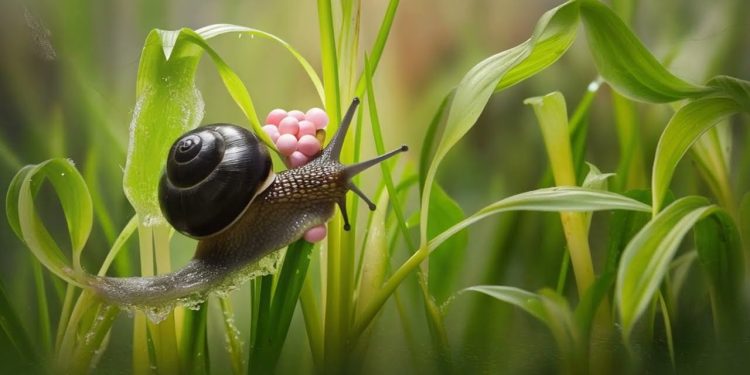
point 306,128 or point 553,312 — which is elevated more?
point 306,128

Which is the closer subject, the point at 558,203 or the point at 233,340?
the point at 558,203

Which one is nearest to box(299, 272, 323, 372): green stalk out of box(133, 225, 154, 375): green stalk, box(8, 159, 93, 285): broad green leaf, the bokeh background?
the bokeh background

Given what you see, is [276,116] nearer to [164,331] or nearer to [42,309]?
[164,331]

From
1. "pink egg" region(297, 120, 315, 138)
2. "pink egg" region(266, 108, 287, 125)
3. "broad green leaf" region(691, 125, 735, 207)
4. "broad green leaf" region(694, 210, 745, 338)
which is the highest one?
"pink egg" region(266, 108, 287, 125)

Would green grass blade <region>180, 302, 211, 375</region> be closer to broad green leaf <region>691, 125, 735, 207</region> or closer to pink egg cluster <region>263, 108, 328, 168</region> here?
pink egg cluster <region>263, 108, 328, 168</region>

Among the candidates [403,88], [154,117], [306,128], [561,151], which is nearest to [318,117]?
[306,128]

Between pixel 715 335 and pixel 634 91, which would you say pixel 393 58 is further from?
pixel 715 335
